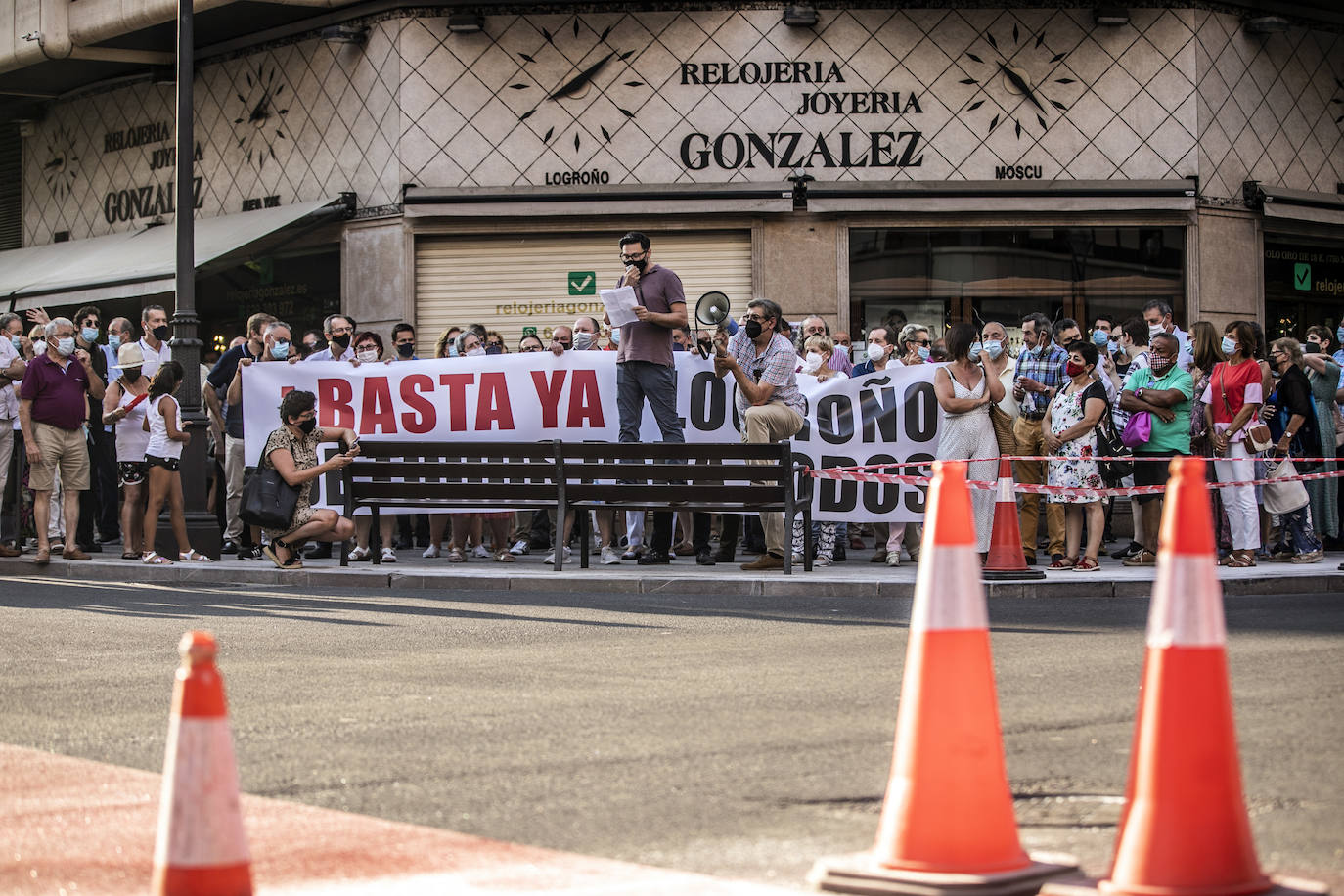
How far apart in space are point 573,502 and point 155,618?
11.8 ft

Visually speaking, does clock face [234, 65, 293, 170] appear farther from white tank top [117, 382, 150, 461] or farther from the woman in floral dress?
the woman in floral dress

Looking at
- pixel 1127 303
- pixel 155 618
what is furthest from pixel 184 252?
pixel 1127 303

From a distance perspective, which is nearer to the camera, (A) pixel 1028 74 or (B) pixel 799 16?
(B) pixel 799 16

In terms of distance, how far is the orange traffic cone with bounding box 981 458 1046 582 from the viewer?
38.5 feet

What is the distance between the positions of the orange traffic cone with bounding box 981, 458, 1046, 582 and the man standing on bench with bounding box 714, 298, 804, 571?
1637 millimetres

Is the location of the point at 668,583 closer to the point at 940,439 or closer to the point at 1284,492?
the point at 940,439

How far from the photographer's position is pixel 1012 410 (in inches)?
539

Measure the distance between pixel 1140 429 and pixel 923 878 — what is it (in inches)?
393

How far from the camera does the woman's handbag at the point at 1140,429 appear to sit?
43.8 feet

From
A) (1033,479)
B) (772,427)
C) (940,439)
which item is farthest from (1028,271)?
(772,427)

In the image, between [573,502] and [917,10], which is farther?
[917,10]

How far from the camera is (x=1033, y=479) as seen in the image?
13484mm

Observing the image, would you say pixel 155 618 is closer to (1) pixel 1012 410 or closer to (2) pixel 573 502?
(2) pixel 573 502

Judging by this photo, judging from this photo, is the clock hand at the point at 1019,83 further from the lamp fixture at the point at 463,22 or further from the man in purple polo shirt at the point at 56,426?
the man in purple polo shirt at the point at 56,426
